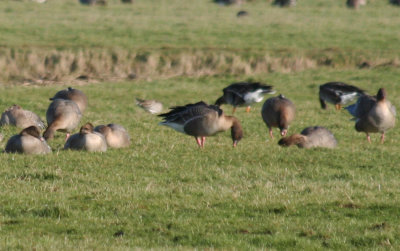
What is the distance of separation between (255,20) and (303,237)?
45526 millimetres

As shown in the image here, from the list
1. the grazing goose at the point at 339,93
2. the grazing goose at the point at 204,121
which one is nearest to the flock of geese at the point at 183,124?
the grazing goose at the point at 204,121

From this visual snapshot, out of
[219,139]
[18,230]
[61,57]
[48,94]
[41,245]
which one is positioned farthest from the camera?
[61,57]

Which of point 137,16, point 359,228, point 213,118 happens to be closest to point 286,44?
point 137,16

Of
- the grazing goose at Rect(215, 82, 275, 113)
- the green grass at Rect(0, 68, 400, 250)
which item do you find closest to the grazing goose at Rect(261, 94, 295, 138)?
the green grass at Rect(0, 68, 400, 250)

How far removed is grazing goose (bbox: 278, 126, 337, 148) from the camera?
17.1 m

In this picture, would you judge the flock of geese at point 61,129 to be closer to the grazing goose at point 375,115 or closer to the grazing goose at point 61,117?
the grazing goose at point 61,117

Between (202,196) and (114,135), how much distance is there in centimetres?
490

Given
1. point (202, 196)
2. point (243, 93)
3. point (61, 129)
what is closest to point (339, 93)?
point (243, 93)

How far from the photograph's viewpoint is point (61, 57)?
1458 inches

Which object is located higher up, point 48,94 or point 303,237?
point 303,237

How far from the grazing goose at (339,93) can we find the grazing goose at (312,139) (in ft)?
21.2

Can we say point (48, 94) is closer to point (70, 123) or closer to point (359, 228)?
point (70, 123)

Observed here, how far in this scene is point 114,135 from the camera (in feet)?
52.9

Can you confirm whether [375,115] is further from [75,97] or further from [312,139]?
[75,97]
